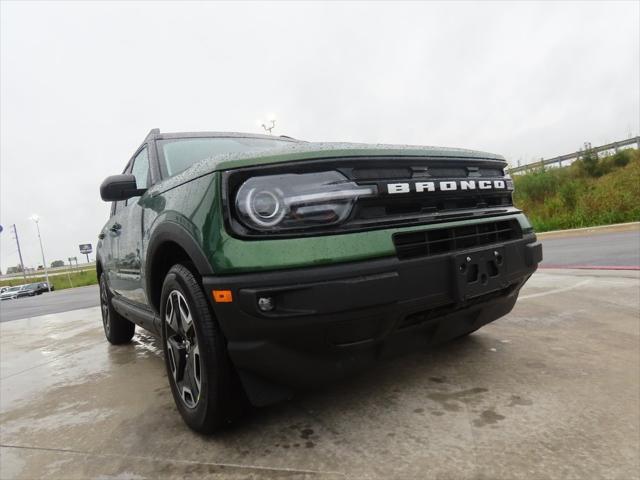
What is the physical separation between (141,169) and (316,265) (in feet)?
7.47

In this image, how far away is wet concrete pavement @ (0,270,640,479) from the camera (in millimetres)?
1497

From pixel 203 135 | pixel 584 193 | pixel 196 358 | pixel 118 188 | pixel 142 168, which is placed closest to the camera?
pixel 196 358

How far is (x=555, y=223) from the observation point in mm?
14523

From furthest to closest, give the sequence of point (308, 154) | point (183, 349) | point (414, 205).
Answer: point (183, 349), point (414, 205), point (308, 154)

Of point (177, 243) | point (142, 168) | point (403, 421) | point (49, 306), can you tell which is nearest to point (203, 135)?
point (142, 168)

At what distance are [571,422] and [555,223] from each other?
48.3 feet

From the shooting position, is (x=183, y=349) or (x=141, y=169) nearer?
(x=183, y=349)

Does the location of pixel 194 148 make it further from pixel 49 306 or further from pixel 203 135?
pixel 49 306

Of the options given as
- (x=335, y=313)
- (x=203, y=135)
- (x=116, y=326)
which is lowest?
(x=116, y=326)

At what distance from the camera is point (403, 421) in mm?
1789

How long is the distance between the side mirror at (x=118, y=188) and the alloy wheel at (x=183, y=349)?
907 millimetres

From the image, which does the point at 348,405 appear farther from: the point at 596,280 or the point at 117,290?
the point at 596,280

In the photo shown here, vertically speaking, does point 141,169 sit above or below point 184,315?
above

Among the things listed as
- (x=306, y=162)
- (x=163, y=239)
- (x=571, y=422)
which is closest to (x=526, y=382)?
(x=571, y=422)
